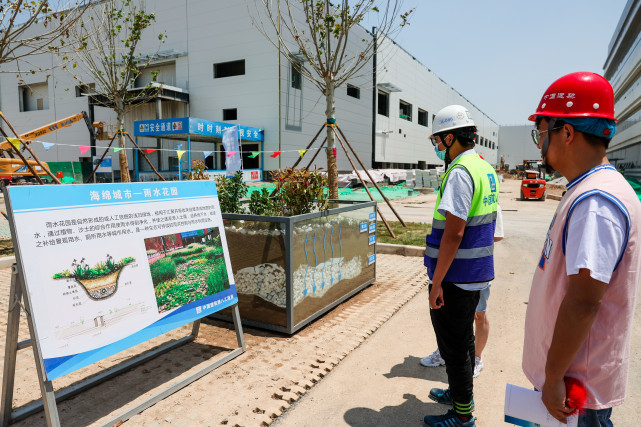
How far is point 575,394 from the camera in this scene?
139 cm

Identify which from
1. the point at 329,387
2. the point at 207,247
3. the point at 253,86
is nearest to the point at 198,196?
the point at 207,247

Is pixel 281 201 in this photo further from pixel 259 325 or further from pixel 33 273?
pixel 33 273

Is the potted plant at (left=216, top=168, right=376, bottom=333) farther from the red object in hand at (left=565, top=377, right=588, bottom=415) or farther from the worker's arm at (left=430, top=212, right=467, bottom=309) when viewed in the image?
the red object in hand at (left=565, top=377, right=588, bottom=415)

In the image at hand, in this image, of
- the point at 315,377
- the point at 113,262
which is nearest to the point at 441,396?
the point at 315,377

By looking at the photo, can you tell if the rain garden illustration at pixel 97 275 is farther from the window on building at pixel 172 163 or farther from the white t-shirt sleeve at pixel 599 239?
the window on building at pixel 172 163

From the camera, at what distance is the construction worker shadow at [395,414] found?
2771 mm

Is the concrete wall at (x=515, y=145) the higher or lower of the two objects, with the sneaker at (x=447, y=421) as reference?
higher

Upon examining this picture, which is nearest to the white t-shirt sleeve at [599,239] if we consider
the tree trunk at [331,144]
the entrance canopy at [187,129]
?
the tree trunk at [331,144]

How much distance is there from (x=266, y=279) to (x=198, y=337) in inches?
37.4

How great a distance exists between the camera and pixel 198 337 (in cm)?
420

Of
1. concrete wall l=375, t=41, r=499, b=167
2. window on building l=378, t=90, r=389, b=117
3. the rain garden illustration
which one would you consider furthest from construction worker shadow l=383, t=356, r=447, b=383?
window on building l=378, t=90, r=389, b=117

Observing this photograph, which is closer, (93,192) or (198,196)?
(93,192)

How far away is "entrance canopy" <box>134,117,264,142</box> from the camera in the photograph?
23391 mm

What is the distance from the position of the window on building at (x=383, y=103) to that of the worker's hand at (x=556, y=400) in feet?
127
